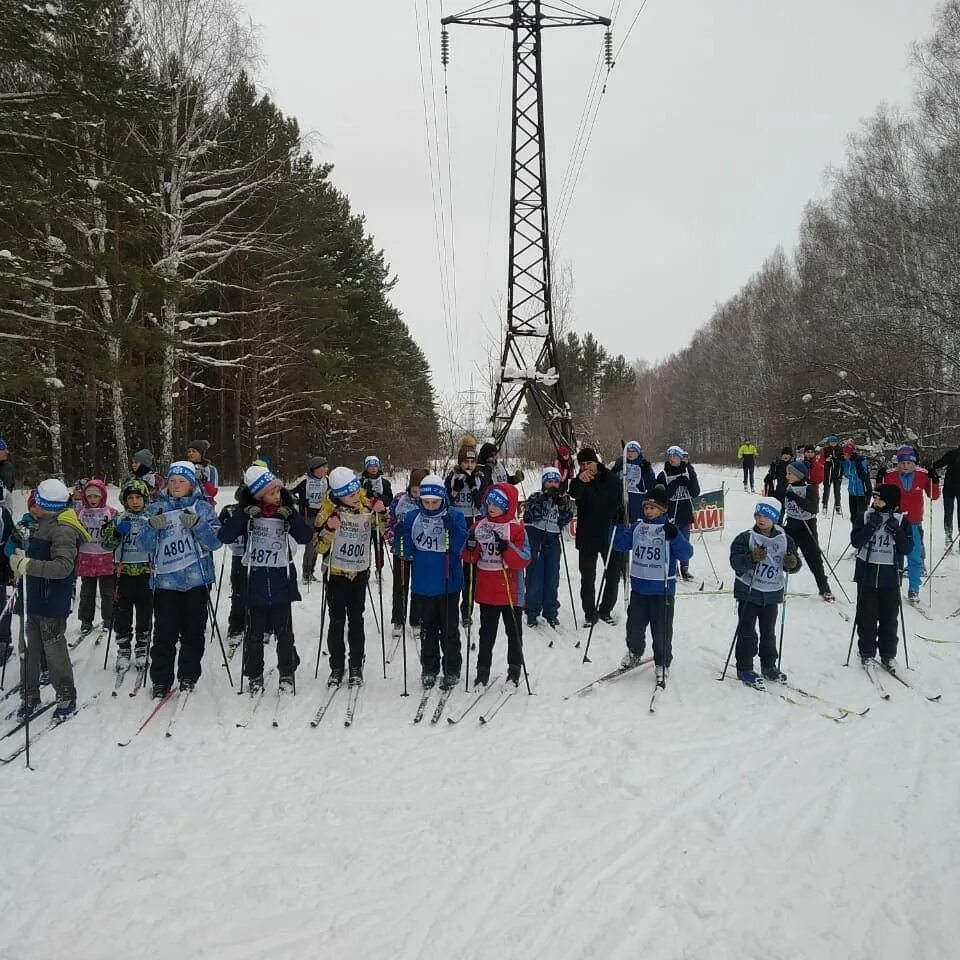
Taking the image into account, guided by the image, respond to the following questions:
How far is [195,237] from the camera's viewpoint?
14.2 m

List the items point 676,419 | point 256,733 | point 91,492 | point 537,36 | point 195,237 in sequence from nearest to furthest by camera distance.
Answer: point 256,733 → point 91,492 → point 537,36 → point 195,237 → point 676,419

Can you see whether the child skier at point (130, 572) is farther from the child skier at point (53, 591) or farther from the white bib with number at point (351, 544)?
the white bib with number at point (351, 544)

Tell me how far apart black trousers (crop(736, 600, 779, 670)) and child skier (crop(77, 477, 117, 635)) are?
20.7 feet

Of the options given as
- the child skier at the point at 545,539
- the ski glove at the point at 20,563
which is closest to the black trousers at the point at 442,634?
the child skier at the point at 545,539

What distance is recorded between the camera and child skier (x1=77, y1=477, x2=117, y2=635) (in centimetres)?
633

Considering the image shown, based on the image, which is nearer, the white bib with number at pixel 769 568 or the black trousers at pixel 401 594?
the white bib with number at pixel 769 568

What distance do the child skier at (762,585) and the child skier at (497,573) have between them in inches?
77.7

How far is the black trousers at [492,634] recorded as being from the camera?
17.9 feet

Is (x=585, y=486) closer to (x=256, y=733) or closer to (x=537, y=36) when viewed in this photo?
(x=256, y=733)

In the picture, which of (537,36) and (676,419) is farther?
(676,419)

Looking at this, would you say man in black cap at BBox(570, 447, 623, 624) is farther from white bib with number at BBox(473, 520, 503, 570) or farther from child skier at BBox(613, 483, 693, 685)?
white bib with number at BBox(473, 520, 503, 570)

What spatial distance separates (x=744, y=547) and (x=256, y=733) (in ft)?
14.6

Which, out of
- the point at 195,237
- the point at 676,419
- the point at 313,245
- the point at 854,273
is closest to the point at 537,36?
the point at 313,245

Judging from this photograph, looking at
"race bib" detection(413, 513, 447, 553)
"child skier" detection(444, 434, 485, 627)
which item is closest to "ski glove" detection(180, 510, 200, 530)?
"race bib" detection(413, 513, 447, 553)
